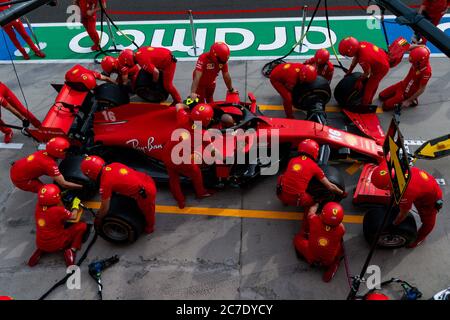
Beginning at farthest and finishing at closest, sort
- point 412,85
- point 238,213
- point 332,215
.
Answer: point 412,85 → point 238,213 → point 332,215

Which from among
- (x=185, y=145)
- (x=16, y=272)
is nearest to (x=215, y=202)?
(x=185, y=145)

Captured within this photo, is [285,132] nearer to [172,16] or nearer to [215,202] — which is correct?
[215,202]

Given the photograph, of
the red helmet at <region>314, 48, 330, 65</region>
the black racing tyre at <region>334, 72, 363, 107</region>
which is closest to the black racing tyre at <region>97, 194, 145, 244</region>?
Result: the red helmet at <region>314, 48, 330, 65</region>

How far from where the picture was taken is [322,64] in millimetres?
7527

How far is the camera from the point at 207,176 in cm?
639

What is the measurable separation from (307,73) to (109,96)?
3488 millimetres

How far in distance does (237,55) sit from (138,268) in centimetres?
587

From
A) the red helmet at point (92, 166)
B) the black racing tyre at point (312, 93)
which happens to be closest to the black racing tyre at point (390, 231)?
the black racing tyre at point (312, 93)

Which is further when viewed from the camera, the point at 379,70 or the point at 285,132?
the point at 379,70

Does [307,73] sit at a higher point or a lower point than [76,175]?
higher

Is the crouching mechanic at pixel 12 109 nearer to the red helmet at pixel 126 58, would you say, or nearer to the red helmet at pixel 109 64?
the red helmet at pixel 109 64

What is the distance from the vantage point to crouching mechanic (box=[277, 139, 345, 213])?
546cm

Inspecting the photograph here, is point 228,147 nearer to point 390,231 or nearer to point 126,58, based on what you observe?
point 390,231

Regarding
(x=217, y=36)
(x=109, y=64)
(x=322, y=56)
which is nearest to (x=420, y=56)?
(x=322, y=56)
